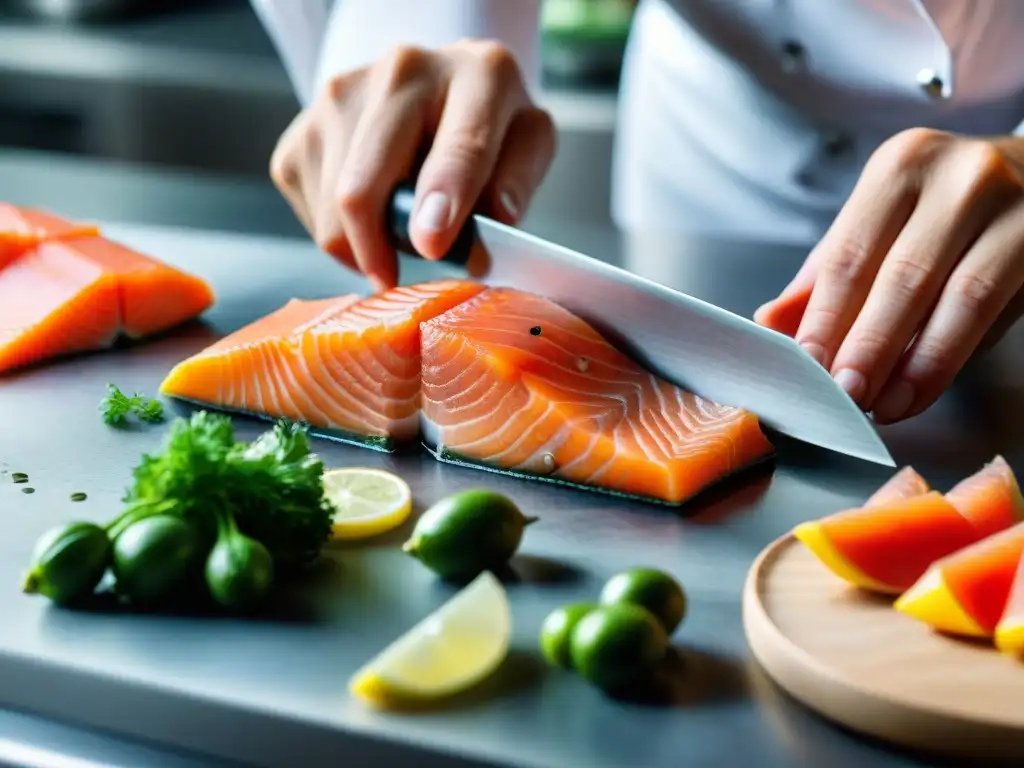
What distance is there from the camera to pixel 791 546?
1665 mm

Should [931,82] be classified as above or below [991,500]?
above

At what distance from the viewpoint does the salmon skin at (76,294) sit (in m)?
2.41

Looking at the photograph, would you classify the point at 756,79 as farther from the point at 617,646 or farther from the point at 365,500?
the point at 617,646

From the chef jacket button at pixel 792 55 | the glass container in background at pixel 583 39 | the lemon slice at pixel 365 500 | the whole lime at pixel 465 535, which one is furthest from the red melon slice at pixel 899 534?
the glass container in background at pixel 583 39

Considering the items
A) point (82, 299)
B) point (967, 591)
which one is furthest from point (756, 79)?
point (967, 591)

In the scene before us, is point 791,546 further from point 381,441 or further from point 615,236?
point 615,236

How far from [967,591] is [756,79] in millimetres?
1785

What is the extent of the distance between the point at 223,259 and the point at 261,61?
73.9 inches

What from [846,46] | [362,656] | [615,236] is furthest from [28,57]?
[362,656]

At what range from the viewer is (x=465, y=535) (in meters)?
1.65

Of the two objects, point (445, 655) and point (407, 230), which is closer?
point (445, 655)

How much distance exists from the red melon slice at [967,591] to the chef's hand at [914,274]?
0.55 metres

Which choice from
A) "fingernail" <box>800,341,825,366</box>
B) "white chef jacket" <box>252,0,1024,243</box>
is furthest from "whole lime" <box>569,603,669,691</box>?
"white chef jacket" <box>252,0,1024,243</box>

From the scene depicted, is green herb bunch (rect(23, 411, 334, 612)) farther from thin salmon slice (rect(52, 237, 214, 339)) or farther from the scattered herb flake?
thin salmon slice (rect(52, 237, 214, 339))
